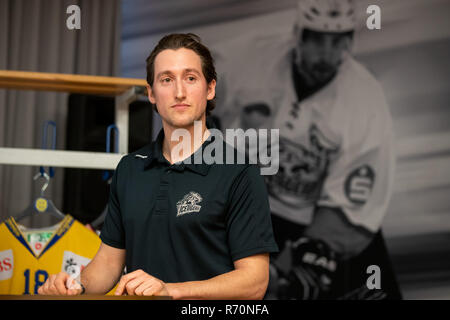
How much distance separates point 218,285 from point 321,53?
215cm

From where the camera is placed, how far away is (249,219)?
4.11 feet

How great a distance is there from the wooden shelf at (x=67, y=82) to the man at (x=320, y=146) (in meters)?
1.11

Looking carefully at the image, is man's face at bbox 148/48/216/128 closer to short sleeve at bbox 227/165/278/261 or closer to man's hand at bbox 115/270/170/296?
short sleeve at bbox 227/165/278/261

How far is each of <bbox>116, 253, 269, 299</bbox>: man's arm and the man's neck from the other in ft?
1.00

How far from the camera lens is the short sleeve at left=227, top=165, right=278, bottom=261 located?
123 cm

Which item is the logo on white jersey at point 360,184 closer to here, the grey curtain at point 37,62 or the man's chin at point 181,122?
the grey curtain at point 37,62

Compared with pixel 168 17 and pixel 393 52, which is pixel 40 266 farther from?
pixel 393 52

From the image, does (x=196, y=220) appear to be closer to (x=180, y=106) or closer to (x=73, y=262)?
(x=180, y=106)

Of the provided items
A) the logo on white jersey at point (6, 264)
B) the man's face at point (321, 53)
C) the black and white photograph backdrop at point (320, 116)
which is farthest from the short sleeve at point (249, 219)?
the man's face at point (321, 53)

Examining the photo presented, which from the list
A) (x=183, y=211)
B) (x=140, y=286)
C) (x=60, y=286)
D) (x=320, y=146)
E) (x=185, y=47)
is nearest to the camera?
(x=140, y=286)

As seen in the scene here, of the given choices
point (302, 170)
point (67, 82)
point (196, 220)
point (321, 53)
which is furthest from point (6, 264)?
point (321, 53)

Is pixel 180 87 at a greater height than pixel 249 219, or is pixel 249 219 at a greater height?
pixel 180 87

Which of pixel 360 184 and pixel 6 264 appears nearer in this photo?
pixel 6 264

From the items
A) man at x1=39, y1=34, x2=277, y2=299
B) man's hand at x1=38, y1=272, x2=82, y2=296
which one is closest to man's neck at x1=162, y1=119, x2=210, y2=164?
man at x1=39, y1=34, x2=277, y2=299
